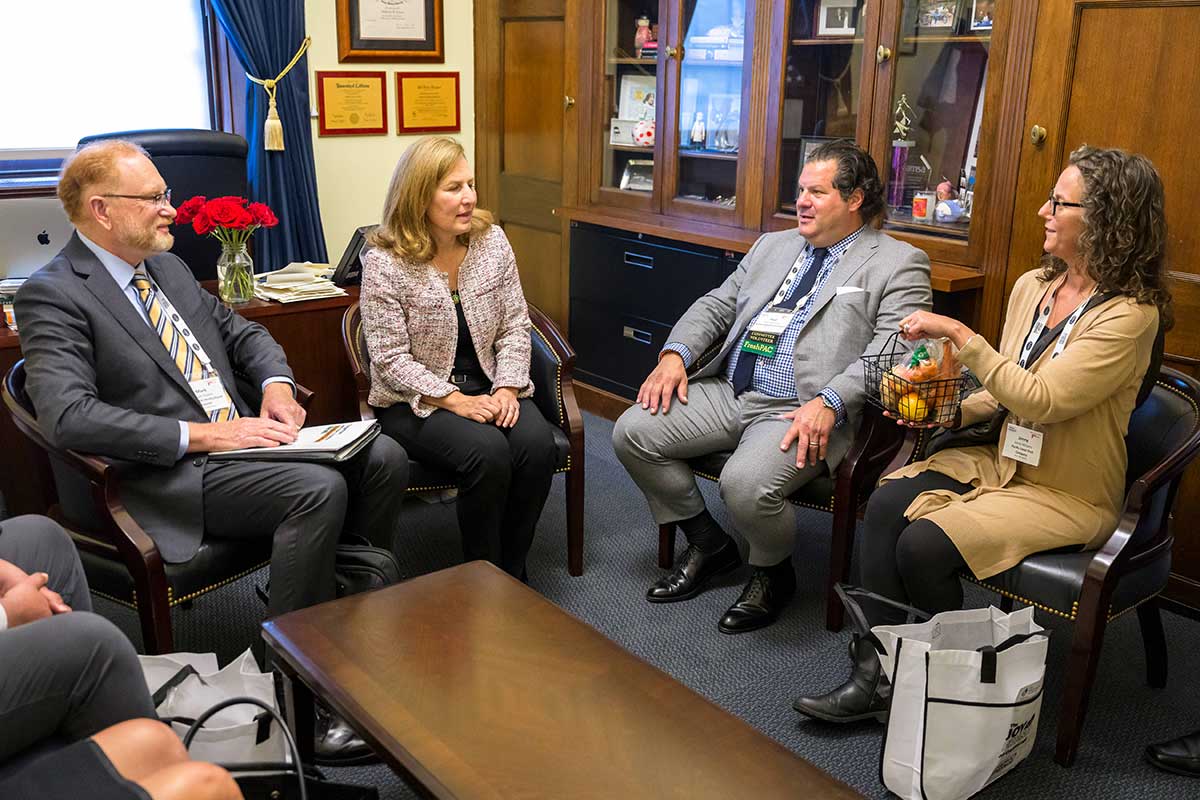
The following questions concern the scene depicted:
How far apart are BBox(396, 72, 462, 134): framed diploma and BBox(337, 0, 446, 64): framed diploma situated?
0.08 m

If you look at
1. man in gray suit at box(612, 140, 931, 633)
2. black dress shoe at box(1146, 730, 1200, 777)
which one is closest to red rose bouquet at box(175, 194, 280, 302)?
man in gray suit at box(612, 140, 931, 633)

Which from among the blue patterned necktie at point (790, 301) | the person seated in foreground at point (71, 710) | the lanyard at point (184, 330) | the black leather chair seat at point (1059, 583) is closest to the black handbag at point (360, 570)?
the lanyard at point (184, 330)

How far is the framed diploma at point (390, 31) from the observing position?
4281mm

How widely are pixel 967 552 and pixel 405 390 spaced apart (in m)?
1.46

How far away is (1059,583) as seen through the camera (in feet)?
7.38

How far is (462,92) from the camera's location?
4684 millimetres

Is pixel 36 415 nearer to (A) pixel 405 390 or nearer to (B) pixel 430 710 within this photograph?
(A) pixel 405 390

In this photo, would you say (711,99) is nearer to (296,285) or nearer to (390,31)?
(390,31)

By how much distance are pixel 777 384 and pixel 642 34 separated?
1.81m

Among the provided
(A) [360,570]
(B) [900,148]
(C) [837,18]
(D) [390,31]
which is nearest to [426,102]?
(D) [390,31]

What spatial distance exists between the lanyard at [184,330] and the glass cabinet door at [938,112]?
2.05 metres

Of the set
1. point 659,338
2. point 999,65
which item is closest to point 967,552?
point 999,65

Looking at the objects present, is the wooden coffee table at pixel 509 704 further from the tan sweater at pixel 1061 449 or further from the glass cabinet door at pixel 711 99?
the glass cabinet door at pixel 711 99

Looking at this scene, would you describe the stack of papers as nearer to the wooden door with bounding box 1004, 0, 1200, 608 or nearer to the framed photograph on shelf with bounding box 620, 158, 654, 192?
the framed photograph on shelf with bounding box 620, 158, 654, 192
